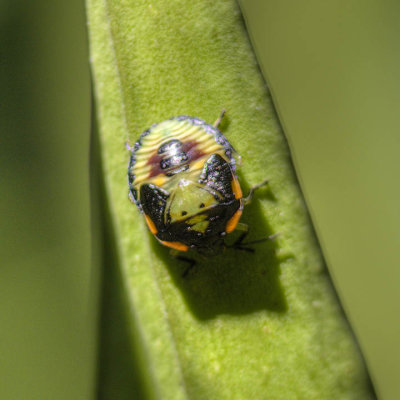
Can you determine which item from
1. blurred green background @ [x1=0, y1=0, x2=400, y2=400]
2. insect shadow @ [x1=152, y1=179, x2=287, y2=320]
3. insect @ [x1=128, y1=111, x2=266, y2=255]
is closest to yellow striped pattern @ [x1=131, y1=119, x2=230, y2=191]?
insect @ [x1=128, y1=111, x2=266, y2=255]

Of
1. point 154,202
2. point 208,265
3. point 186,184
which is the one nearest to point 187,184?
point 186,184

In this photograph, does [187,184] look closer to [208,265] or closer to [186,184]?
[186,184]

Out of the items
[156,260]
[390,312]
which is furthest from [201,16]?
[390,312]

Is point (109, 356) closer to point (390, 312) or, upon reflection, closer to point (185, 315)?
point (185, 315)

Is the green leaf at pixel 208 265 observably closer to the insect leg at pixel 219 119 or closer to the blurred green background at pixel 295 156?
the insect leg at pixel 219 119

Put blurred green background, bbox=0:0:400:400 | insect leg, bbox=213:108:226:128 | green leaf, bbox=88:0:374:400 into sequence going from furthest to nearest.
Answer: blurred green background, bbox=0:0:400:400 → insect leg, bbox=213:108:226:128 → green leaf, bbox=88:0:374:400

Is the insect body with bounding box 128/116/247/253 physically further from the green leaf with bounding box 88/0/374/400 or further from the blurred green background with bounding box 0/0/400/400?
the blurred green background with bounding box 0/0/400/400
